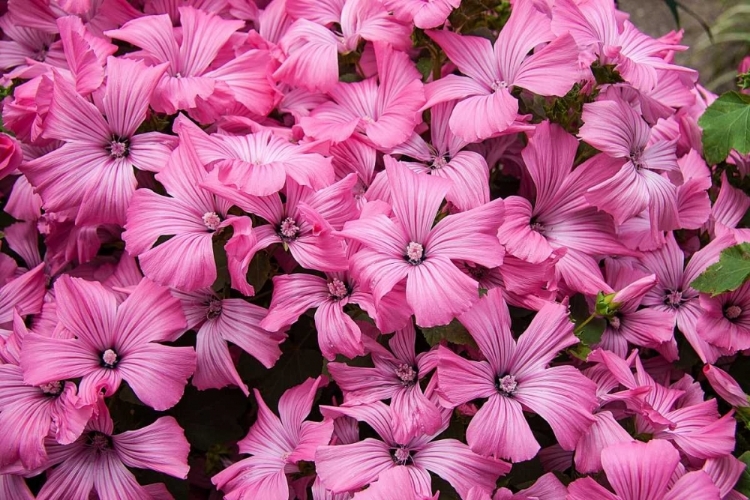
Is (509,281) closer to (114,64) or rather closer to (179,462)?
(179,462)

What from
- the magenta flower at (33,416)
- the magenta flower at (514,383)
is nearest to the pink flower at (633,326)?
the magenta flower at (514,383)

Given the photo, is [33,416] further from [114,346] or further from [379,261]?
[379,261]

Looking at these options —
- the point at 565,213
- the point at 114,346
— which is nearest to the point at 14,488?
the point at 114,346

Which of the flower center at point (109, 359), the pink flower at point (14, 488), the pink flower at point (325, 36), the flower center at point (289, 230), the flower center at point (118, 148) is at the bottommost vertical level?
the pink flower at point (14, 488)

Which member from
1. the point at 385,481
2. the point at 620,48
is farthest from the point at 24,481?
the point at 620,48

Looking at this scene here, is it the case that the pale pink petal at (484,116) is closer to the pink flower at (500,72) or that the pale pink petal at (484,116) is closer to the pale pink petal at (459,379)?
the pink flower at (500,72)
